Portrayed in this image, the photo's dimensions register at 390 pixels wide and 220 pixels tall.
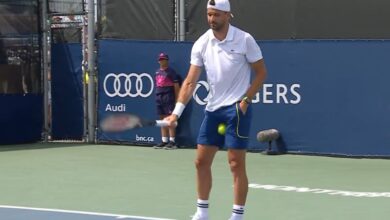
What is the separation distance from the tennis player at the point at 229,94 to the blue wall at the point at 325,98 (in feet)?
21.2

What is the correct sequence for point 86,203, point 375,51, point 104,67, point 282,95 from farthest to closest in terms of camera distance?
point 104,67, point 282,95, point 375,51, point 86,203

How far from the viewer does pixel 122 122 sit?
15.5 meters

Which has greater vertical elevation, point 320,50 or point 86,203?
point 320,50

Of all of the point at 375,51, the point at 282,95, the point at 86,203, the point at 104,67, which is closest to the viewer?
the point at 86,203

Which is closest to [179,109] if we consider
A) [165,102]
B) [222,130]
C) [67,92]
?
[222,130]

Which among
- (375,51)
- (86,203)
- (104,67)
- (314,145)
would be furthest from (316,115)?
(86,203)

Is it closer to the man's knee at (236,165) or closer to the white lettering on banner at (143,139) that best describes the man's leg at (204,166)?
the man's knee at (236,165)

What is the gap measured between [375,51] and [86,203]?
6.04 meters

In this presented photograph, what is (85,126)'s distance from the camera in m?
16.1

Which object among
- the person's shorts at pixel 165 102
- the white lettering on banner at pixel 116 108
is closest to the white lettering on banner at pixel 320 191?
the person's shorts at pixel 165 102

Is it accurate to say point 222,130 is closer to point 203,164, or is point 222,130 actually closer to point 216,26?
point 203,164

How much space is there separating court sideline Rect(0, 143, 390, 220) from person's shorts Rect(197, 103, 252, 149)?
115 cm

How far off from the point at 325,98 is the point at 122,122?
Answer: 4174 mm

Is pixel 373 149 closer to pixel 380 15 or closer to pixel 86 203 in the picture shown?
pixel 380 15
